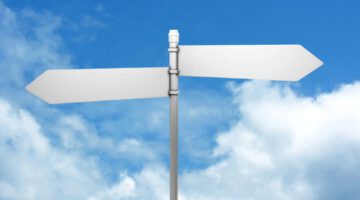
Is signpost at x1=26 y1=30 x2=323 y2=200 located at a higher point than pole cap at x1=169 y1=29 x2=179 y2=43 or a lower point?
lower

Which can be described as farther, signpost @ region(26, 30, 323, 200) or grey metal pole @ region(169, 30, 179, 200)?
grey metal pole @ region(169, 30, 179, 200)

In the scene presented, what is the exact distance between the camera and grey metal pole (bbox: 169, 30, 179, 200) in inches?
85.6

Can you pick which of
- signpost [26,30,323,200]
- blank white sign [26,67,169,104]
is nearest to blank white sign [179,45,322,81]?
signpost [26,30,323,200]

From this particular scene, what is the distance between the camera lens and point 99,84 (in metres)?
1.99

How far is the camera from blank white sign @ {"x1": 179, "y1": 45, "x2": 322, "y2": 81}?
1884mm

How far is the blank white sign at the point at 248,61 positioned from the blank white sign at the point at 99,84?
16 cm

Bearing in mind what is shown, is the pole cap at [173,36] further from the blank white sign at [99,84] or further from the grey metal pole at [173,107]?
the blank white sign at [99,84]

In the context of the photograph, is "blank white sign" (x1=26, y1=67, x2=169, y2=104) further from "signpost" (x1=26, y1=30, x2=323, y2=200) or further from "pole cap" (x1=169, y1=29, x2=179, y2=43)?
"pole cap" (x1=169, y1=29, x2=179, y2=43)

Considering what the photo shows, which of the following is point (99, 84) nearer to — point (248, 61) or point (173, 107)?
point (173, 107)

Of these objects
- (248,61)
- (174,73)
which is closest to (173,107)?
(174,73)

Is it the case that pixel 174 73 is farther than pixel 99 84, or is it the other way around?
pixel 174 73

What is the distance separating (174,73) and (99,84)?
0.40 meters

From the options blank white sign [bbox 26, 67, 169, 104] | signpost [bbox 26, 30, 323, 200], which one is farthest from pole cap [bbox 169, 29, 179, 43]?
blank white sign [bbox 26, 67, 169, 104]

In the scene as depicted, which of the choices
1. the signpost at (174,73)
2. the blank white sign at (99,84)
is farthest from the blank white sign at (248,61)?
the blank white sign at (99,84)
